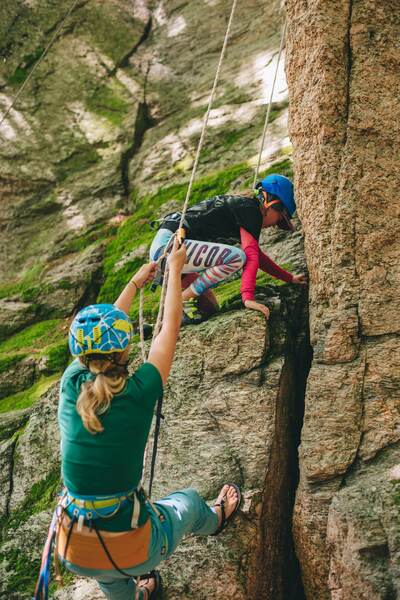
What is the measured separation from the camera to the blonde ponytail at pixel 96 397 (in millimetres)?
2893

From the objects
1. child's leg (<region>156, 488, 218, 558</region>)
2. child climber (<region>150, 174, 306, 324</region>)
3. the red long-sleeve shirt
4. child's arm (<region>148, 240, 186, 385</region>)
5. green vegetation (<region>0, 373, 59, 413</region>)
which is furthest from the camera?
green vegetation (<region>0, 373, 59, 413</region>)

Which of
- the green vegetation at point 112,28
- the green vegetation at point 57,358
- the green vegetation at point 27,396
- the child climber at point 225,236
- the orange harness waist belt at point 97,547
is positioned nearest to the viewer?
the orange harness waist belt at point 97,547

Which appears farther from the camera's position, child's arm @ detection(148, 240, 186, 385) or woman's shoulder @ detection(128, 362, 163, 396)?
child's arm @ detection(148, 240, 186, 385)

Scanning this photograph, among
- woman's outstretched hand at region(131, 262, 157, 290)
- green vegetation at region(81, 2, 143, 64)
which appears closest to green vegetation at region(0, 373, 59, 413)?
woman's outstretched hand at region(131, 262, 157, 290)

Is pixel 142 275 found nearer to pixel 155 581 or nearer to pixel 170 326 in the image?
pixel 170 326

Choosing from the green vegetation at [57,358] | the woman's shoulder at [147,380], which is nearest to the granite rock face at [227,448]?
the green vegetation at [57,358]

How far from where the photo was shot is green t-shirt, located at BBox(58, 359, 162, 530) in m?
2.95

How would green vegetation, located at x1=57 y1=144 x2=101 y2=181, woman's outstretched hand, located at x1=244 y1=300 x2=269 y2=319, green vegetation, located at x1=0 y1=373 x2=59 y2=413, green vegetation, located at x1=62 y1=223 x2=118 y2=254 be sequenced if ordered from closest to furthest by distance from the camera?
woman's outstretched hand, located at x1=244 y1=300 x2=269 y2=319 → green vegetation, located at x1=0 y1=373 x2=59 y2=413 → green vegetation, located at x1=62 y1=223 x2=118 y2=254 → green vegetation, located at x1=57 y1=144 x2=101 y2=181

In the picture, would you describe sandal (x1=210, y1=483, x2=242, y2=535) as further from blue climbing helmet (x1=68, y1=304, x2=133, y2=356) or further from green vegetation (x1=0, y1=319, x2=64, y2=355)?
green vegetation (x1=0, y1=319, x2=64, y2=355)

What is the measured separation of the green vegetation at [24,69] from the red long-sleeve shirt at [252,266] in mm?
7952

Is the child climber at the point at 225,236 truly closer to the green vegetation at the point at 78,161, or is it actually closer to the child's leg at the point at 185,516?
the child's leg at the point at 185,516

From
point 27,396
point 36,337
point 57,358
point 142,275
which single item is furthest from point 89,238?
point 142,275

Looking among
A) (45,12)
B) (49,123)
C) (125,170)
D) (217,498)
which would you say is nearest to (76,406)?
(217,498)

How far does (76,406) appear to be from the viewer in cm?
300
